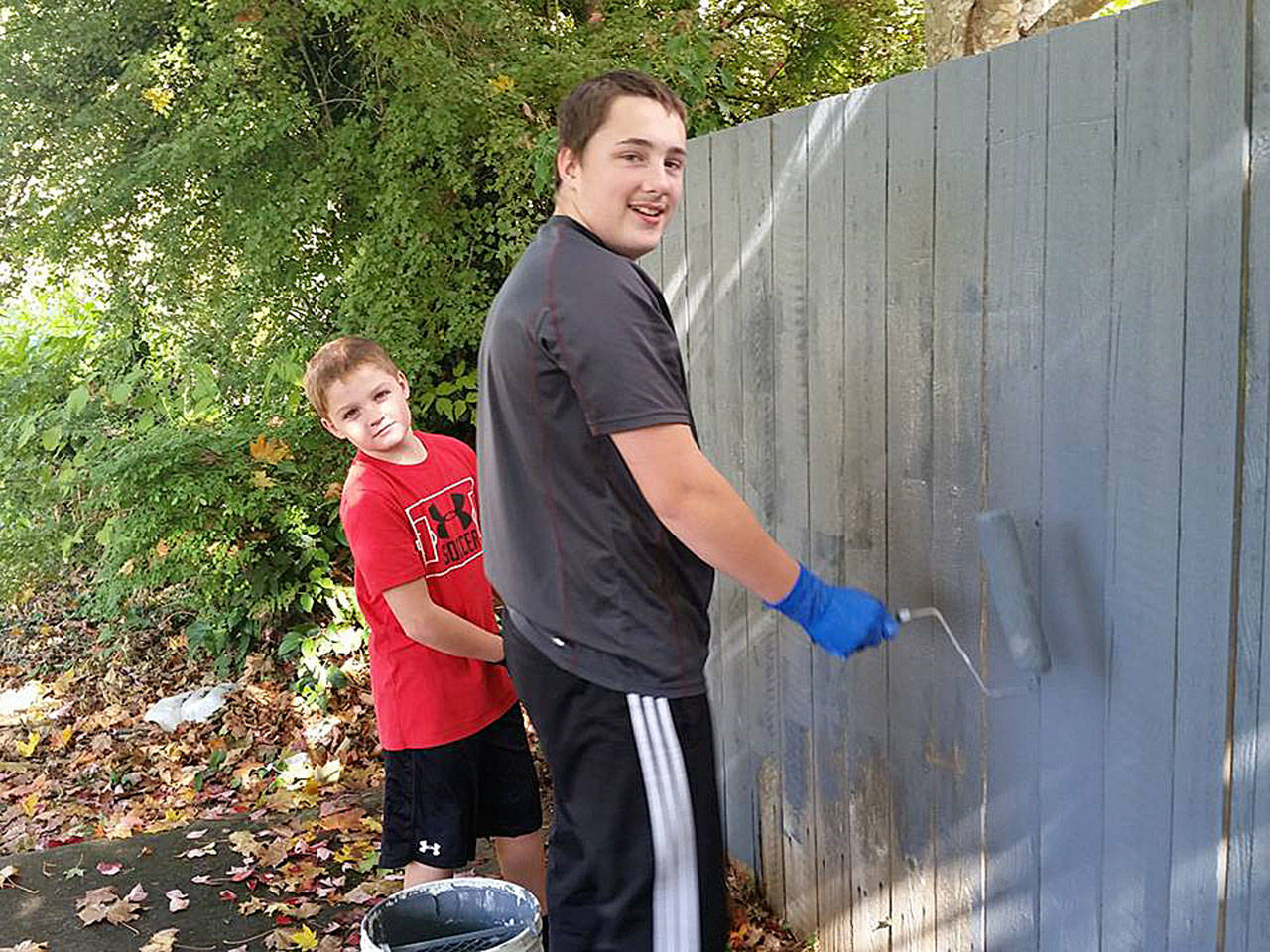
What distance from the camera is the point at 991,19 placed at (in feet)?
18.6

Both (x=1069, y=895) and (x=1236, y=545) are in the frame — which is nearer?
(x=1236, y=545)

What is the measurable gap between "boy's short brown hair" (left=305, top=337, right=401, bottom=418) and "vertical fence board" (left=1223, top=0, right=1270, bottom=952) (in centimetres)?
193

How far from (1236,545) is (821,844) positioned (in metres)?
1.66

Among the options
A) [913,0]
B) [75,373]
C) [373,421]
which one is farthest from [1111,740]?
[913,0]

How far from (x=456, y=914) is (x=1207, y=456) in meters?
1.91

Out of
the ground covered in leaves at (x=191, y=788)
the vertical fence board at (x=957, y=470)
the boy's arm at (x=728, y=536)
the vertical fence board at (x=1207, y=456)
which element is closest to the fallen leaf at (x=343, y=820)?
the ground covered in leaves at (x=191, y=788)

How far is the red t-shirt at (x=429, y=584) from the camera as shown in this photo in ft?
9.62

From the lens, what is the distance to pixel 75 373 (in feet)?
22.3

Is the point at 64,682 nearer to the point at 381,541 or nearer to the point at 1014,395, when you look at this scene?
the point at 381,541

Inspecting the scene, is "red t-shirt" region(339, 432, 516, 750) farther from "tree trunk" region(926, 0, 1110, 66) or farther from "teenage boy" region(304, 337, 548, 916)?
"tree trunk" region(926, 0, 1110, 66)

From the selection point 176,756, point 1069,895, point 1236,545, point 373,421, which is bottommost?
point 176,756

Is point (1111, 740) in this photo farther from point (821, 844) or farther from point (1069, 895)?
point (821, 844)

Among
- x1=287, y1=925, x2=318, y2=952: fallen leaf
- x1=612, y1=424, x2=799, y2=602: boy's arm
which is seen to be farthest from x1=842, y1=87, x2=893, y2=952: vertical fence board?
x1=287, y1=925, x2=318, y2=952: fallen leaf

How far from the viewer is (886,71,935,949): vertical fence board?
255cm
